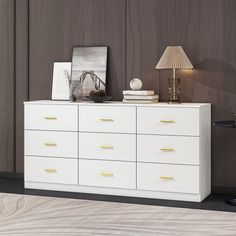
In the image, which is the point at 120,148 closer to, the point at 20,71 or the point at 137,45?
the point at 137,45

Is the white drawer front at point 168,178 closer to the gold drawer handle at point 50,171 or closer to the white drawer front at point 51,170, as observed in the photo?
the white drawer front at point 51,170

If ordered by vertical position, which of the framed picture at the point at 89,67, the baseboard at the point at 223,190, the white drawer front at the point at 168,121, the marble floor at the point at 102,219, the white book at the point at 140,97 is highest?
the framed picture at the point at 89,67

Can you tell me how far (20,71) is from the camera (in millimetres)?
6340

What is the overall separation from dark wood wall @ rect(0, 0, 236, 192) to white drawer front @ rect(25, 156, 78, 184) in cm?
60

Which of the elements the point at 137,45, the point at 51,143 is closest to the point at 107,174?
the point at 51,143

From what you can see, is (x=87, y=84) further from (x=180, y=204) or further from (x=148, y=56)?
(x=180, y=204)

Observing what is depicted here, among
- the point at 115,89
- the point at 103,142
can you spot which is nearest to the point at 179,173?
the point at 103,142

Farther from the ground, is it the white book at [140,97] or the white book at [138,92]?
the white book at [138,92]

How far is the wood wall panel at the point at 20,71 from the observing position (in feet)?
20.6

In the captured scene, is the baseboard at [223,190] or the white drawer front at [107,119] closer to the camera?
the white drawer front at [107,119]

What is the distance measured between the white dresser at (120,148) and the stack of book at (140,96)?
142 millimetres

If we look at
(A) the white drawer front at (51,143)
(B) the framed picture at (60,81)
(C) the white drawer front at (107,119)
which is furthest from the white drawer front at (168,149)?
(B) the framed picture at (60,81)

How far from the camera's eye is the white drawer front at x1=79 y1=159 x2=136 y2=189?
545cm

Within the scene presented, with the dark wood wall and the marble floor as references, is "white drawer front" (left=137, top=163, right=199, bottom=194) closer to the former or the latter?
the marble floor
